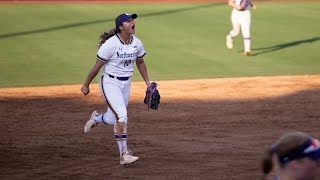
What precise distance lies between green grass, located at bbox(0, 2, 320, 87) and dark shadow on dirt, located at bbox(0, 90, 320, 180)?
317 centimetres

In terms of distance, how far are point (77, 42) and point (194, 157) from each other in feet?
39.4

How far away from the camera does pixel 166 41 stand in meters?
22.3

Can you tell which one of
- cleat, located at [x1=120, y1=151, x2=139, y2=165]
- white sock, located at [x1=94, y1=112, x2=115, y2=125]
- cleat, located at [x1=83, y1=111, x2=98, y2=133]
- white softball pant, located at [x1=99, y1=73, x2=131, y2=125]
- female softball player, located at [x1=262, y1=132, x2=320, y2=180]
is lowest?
cleat, located at [x1=120, y1=151, x2=139, y2=165]

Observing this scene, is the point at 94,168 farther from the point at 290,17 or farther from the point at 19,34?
the point at 290,17

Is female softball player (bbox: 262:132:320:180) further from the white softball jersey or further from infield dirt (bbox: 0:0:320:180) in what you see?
the white softball jersey

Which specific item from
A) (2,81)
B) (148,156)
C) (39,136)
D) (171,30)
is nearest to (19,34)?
(171,30)

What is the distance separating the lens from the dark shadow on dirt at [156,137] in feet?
32.6

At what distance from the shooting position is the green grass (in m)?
18.2

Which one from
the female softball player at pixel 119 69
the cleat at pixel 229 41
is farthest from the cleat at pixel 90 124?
the cleat at pixel 229 41

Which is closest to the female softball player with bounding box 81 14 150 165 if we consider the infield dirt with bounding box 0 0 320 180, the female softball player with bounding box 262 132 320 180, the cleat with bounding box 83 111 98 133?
the infield dirt with bounding box 0 0 320 180

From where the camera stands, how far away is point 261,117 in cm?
1331

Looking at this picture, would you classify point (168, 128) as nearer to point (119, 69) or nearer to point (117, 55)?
point (119, 69)

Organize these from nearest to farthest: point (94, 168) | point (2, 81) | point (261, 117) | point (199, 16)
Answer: point (94, 168)
point (261, 117)
point (2, 81)
point (199, 16)

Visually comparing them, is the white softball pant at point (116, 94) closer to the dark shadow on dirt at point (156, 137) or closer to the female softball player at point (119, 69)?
the female softball player at point (119, 69)
